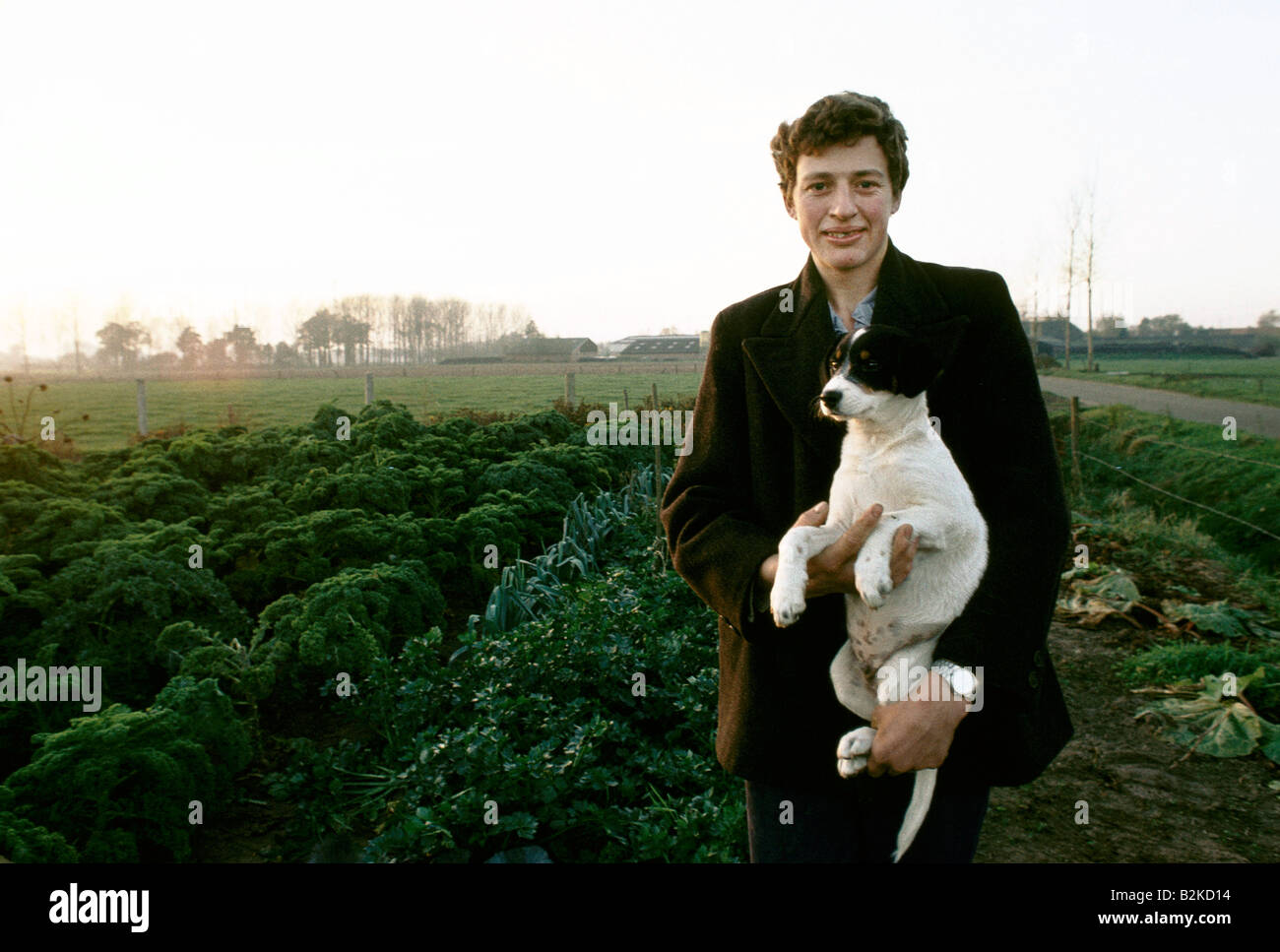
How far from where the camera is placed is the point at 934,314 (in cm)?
Result: 185

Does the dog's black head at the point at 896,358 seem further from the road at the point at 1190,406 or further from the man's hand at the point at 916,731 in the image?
the road at the point at 1190,406

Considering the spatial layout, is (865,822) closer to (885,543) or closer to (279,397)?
(885,543)

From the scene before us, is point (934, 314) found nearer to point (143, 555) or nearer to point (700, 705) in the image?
point (700, 705)

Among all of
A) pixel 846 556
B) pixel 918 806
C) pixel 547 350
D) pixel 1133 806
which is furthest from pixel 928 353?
pixel 547 350

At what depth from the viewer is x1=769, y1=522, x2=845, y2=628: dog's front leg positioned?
5.67 ft

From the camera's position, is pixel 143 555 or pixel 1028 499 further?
pixel 143 555

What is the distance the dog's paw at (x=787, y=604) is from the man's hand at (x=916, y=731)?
0.28m

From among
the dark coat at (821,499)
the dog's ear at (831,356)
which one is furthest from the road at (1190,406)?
the dog's ear at (831,356)

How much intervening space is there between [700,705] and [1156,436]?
40.2 ft

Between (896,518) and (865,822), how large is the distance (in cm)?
83

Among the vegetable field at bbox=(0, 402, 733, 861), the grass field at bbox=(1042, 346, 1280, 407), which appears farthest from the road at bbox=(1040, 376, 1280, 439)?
the vegetable field at bbox=(0, 402, 733, 861)

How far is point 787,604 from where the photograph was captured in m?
1.73

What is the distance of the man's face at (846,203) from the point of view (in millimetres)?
1790
